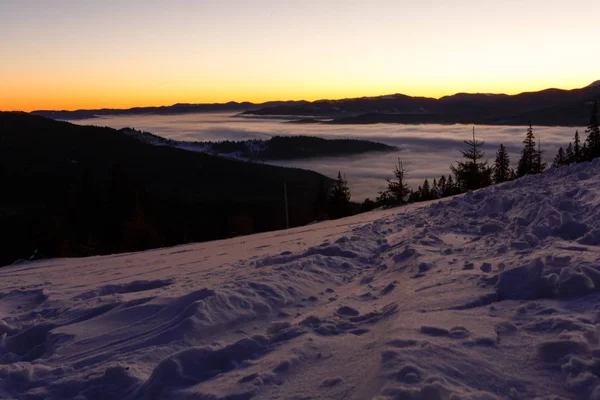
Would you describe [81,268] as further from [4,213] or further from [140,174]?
[140,174]

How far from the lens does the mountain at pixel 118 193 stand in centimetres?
4500

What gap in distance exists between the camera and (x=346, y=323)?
5172 mm

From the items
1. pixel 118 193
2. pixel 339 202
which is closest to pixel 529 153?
pixel 339 202

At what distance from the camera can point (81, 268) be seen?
38.2ft

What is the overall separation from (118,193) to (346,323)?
160ft

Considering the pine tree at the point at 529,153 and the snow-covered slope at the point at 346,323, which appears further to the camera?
the pine tree at the point at 529,153

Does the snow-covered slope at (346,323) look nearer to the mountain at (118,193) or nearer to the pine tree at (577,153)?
the pine tree at (577,153)

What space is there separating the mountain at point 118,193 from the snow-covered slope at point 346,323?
27.7 metres

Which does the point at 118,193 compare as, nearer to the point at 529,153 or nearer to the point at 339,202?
the point at 339,202

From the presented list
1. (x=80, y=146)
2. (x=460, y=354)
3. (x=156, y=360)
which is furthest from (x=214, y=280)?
(x=80, y=146)

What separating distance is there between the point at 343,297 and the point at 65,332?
344 centimetres

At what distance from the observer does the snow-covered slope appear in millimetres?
3658

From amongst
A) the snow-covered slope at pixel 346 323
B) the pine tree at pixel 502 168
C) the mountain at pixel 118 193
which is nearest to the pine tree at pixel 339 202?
the mountain at pixel 118 193

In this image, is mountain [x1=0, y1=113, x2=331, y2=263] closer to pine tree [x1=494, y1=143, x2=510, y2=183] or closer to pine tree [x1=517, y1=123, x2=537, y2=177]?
pine tree [x1=494, y1=143, x2=510, y2=183]
